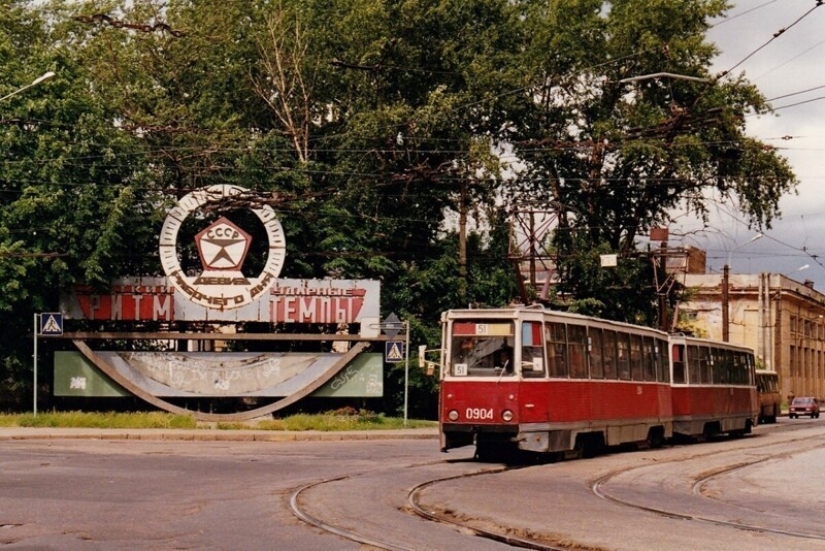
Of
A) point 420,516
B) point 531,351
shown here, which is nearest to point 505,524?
point 420,516

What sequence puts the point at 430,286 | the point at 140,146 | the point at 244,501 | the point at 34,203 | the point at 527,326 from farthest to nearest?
the point at 430,286 → the point at 140,146 → the point at 34,203 → the point at 527,326 → the point at 244,501

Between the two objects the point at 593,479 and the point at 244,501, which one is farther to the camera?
the point at 593,479

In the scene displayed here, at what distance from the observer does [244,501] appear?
1570cm

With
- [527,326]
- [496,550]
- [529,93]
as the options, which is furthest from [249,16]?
[496,550]

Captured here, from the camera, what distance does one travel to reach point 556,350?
2417 cm

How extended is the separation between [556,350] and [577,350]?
1205 millimetres

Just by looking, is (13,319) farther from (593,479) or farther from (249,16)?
(593,479)

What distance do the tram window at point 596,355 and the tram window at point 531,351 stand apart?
9.09ft

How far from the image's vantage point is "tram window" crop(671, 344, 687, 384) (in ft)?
109

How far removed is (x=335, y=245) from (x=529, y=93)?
11.4 metres

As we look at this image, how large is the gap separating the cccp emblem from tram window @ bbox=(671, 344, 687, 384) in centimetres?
1163

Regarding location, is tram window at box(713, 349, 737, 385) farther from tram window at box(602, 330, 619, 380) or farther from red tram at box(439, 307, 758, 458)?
tram window at box(602, 330, 619, 380)

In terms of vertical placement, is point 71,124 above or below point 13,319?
above

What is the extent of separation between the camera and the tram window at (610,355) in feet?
88.5
